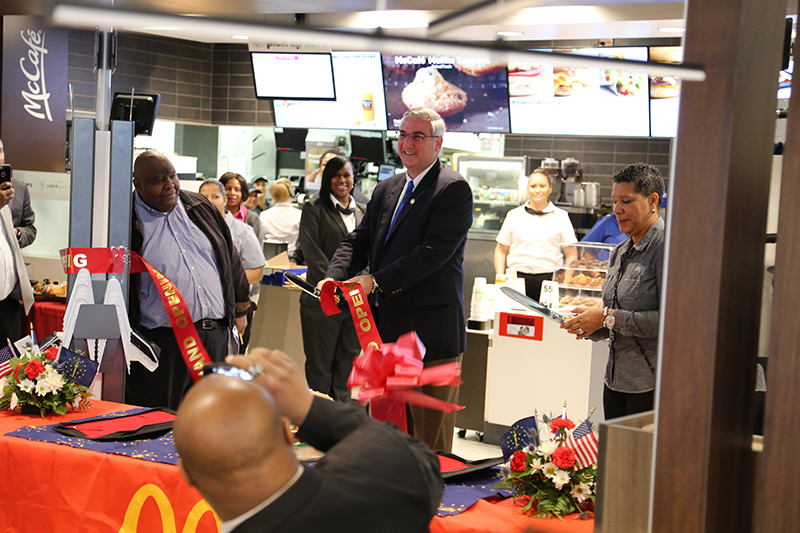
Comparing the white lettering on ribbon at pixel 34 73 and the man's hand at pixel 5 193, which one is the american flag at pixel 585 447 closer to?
the man's hand at pixel 5 193

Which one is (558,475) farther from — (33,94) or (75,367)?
(33,94)

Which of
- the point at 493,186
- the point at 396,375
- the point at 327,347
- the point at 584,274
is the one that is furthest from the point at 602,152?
the point at 396,375

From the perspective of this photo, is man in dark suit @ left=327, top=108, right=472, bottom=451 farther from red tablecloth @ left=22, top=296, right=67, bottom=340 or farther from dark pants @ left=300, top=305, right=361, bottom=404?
red tablecloth @ left=22, top=296, right=67, bottom=340

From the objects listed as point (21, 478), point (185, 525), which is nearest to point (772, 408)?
point (185, 525)

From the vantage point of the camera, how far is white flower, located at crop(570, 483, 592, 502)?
84.4 inches

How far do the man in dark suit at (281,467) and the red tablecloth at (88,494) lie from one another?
1174mm

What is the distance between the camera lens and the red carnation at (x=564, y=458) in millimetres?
2135

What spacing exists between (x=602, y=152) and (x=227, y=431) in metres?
8.57

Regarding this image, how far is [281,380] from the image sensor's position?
1.31 m

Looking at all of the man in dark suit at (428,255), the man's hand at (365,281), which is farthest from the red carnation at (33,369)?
the man in dark suit at (428,255)

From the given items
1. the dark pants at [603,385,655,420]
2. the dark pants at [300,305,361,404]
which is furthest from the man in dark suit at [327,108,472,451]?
the dark pants at [300,305,361,404]

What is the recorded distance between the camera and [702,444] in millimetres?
1607

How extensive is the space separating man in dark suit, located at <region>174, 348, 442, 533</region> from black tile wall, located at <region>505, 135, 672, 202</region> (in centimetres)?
799

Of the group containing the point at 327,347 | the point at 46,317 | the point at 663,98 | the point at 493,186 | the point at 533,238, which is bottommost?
the point at 327,347
